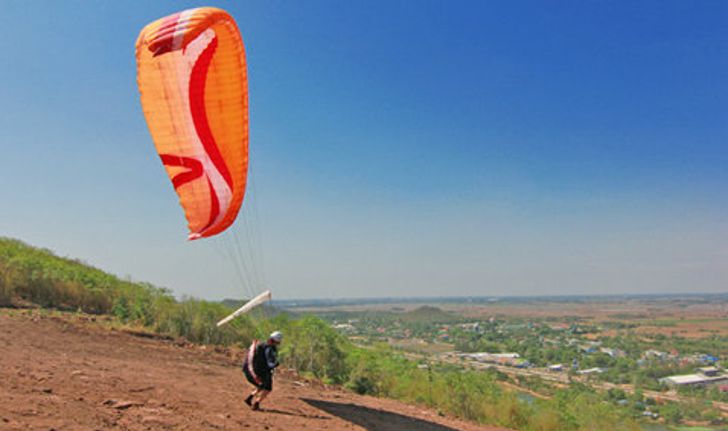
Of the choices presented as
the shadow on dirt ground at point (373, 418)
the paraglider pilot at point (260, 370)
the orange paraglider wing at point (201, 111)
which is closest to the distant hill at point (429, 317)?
the shadow on dirt ground at point (373, 418)

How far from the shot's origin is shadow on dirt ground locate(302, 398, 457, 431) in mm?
7629

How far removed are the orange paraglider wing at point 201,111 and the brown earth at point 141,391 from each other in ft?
9.02

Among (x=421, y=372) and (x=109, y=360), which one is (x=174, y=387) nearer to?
(x=109, y=360)

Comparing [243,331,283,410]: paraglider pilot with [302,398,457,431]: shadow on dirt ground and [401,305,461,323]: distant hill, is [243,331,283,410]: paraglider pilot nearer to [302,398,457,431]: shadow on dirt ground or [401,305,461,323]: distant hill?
[302,398,457,431]: shadow on dirt ground

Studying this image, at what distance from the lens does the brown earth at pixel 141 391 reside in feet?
17.2

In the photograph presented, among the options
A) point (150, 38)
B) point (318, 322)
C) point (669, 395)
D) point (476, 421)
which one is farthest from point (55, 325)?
point (669, 395)

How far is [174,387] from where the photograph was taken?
7.20 metres

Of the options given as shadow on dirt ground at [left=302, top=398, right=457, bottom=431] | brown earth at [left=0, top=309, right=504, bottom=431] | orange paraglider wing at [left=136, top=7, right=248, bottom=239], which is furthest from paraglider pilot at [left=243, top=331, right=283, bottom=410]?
orange paraglider wing at [left=136, top=7, right=248, bottom=239]

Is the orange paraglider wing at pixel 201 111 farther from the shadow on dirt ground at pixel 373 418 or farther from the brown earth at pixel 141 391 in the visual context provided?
the shadow on dirt ground at pixel 373 418

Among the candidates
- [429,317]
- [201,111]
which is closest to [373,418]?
[201,111]

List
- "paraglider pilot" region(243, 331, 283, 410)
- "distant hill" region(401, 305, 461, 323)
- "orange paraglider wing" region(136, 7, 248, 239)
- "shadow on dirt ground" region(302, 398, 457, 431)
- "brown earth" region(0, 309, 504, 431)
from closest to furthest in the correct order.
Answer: "brown earth" region(0, 309, 504, 431) < "paraglider pilot" region(243, 331, 283, 410) < "shadow on dirt ground" region(302, 398, 457, 431) < "orange paraglider wing" region(136, 7, 248, 239) < "distant hill" region(401, 305, 461, 323)

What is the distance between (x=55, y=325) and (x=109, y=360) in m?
3.65

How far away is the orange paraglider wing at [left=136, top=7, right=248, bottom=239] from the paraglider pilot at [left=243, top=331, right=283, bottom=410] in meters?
2.30

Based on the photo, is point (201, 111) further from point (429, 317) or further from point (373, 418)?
point (429, 317)
